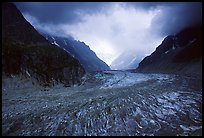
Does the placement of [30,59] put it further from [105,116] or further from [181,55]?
[181,55]

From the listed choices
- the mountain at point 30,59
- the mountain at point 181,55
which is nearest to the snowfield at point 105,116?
the mountain at point 30,59

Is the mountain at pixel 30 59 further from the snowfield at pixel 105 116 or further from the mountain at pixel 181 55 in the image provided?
the mountain at pixel 181 55

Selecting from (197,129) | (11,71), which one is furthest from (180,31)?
(197,129)

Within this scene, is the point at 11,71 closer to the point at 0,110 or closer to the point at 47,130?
the point at 0,110

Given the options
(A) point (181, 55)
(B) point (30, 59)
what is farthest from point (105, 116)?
(A) point (181, 55)

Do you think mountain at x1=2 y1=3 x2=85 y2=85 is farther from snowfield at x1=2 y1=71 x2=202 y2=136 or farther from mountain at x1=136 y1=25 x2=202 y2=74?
mountain at x1=136 y1=25 x2=202 y2=74

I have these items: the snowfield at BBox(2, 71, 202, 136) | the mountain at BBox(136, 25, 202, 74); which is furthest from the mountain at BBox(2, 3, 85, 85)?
the mountain at BBox(136, 25, 202, 74)
